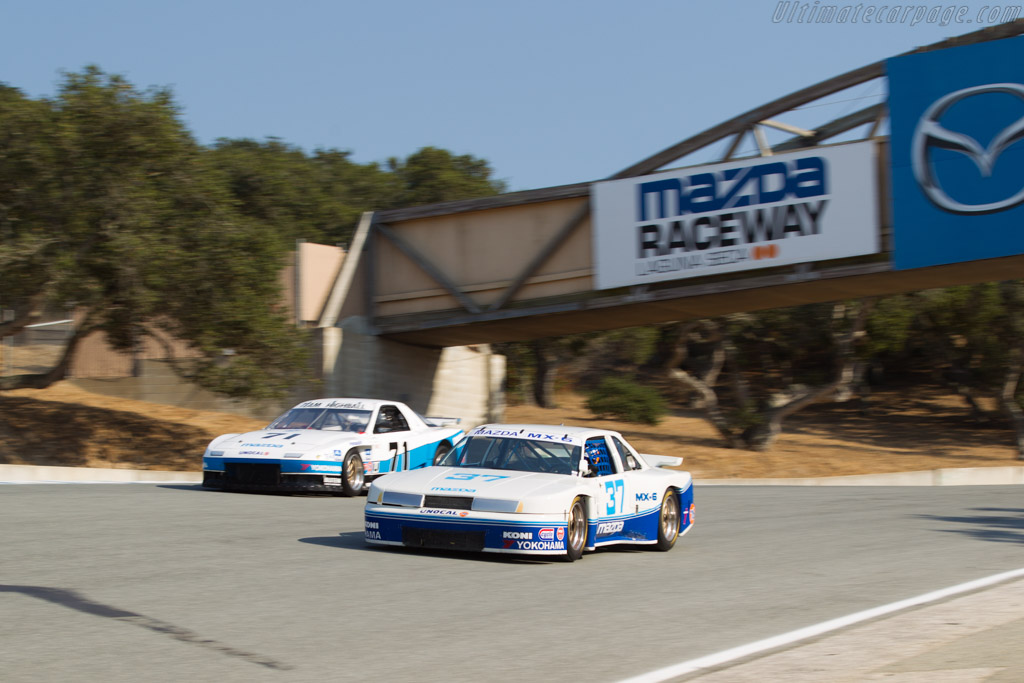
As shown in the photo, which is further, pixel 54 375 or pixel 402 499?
pixel 54 375

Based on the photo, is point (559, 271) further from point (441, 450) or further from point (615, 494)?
point (615, 494)

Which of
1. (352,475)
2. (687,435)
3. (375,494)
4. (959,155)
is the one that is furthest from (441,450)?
(687,435)

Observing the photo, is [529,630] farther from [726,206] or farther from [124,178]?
[726,206]

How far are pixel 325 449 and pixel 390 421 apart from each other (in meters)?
1.79

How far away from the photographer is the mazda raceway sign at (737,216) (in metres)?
26.7

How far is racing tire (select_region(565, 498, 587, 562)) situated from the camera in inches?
388

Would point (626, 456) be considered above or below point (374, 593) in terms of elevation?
above

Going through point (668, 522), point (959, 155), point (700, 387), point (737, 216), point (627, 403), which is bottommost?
point (668, 522)

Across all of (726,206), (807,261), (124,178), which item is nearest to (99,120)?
(124,178)

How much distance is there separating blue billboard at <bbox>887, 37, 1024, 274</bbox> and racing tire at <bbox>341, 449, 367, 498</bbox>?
15670mm

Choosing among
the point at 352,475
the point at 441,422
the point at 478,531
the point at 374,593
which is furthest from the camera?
the point at 441,422

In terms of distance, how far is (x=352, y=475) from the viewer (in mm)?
15492

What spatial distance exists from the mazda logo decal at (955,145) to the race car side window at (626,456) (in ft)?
56.5

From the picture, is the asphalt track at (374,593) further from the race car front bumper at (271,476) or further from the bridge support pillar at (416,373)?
the bridge support pillar at (416,373)
